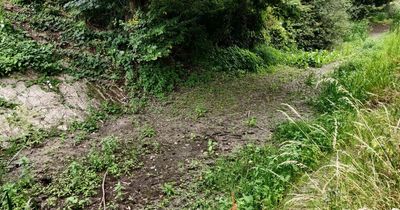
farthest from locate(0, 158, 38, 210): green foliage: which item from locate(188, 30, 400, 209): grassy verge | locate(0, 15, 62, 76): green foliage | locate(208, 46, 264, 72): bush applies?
locate(208, 46, 264, 72): bush

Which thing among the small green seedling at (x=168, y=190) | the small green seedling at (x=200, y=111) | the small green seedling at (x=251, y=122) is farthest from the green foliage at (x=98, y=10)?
the small green seedling at (x=168, y=190)

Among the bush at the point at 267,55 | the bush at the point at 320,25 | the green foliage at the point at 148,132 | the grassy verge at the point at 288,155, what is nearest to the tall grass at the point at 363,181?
the grassy verge at the point at 288,155

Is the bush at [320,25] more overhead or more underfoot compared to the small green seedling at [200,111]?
more underfoot

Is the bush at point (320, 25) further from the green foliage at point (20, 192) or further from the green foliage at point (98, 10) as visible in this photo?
the green foliage at point (20, 192)

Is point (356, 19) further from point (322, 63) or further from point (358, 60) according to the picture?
point (358, 60)

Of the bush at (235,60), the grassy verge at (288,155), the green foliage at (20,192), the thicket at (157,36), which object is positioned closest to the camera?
the grassy verge at (288,155)

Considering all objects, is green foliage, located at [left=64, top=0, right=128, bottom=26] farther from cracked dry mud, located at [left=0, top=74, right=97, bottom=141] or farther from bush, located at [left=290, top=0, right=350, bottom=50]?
bush, located at [left=290, top=0, right=350, bottom=50]

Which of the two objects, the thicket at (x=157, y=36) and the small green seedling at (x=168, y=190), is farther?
the thicket at (x=157, y=36)

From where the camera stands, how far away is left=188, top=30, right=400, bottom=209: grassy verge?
3.16m

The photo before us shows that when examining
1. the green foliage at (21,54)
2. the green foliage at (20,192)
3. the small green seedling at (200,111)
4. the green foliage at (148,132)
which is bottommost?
the small green seedling at (200,111)

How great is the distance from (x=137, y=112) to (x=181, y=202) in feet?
7.38

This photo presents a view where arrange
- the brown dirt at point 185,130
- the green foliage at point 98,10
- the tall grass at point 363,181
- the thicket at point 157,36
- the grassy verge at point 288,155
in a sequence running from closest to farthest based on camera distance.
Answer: the tall grass at point 363,181 < the grassy verge at point 288,155 < the brown dirt at point 185,130 < the thicket at point 157,36 < the green foliage at point 98,10

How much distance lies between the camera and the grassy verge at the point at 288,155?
10.4ft

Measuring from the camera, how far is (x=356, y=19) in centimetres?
1641
